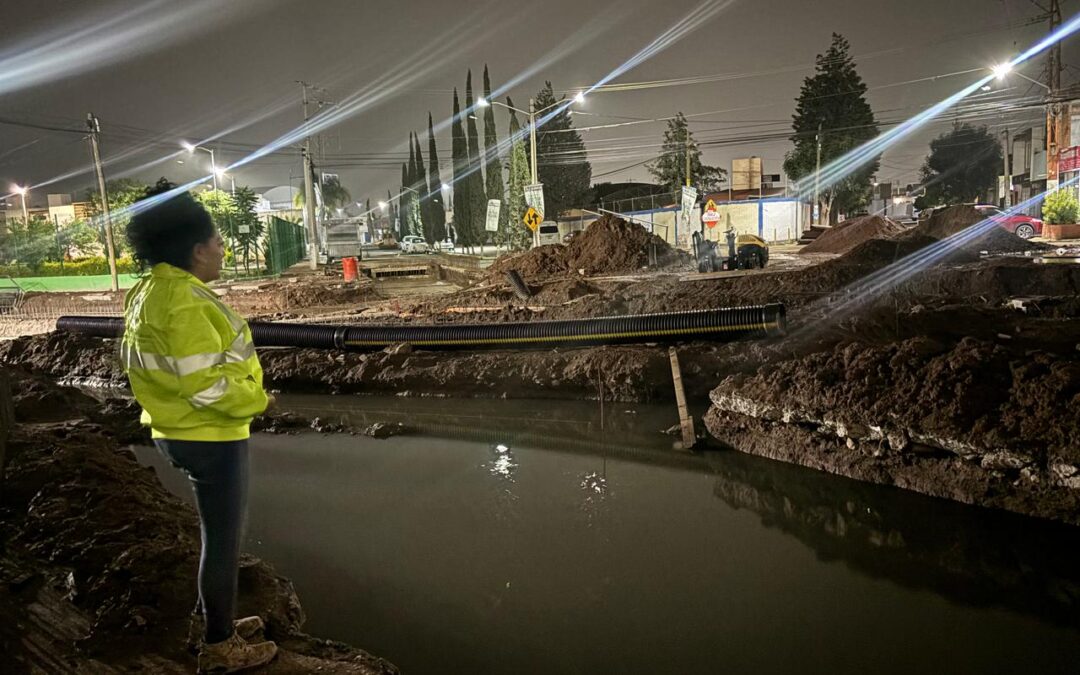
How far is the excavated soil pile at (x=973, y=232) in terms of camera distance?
65.8ft

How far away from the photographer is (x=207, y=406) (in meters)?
2.49

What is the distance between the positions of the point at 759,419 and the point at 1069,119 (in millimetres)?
35916

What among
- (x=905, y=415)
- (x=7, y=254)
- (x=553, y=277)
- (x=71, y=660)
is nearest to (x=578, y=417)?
(x=905, y=415)

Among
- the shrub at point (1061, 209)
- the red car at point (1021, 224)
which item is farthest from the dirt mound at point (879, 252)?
the red car at point (1021, 224)

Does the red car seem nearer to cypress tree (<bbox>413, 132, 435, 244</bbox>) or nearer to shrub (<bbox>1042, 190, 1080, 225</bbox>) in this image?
shrub (<bbox>1042, 190, 1080, 225</bbox>)

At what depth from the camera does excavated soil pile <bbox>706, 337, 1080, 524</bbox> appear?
4828mm

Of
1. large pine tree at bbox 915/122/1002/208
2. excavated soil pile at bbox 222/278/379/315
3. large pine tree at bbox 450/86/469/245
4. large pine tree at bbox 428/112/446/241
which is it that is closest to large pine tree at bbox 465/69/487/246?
large pine tree at bbox 450/86/469/245

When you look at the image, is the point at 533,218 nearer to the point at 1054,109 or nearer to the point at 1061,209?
the point at 1061,209

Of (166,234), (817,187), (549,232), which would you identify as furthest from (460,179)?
(166,234)

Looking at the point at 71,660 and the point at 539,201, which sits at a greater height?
the point at 539,201

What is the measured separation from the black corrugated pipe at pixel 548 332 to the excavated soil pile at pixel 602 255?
13680 mm

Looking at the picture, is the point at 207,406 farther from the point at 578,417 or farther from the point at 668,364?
the point at 668,364

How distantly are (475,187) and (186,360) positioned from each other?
157 ft

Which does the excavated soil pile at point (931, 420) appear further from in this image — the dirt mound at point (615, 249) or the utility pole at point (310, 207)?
the utility pole at point (310, 207)
